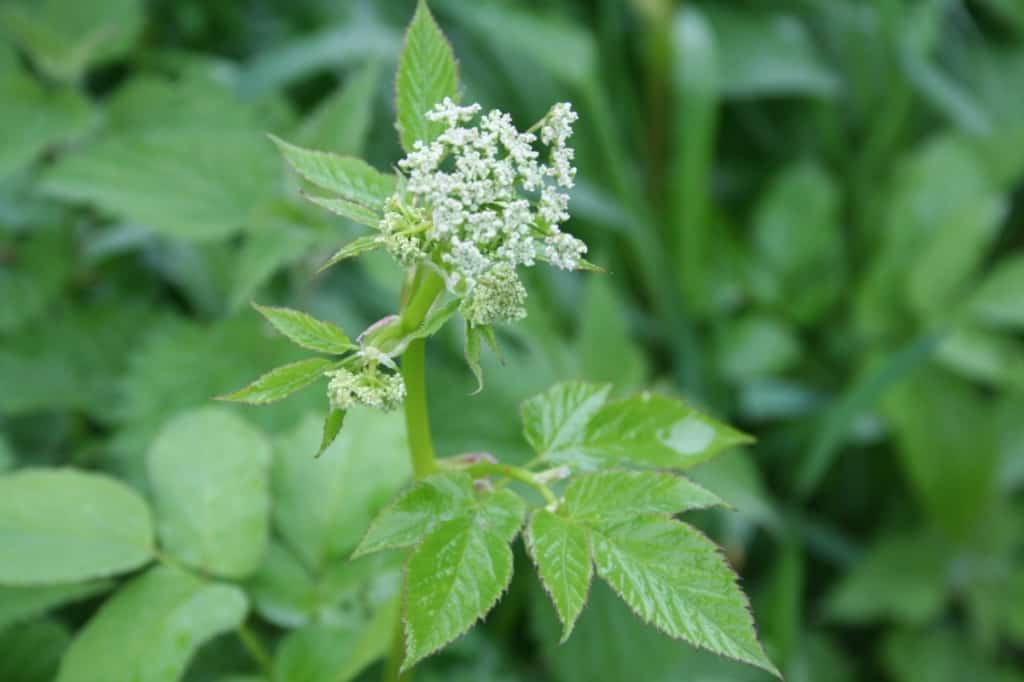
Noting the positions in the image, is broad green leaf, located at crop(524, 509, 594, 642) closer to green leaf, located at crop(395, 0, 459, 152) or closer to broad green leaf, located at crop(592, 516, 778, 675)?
broad green leaf, located at crop(592, 516, 778, 675)

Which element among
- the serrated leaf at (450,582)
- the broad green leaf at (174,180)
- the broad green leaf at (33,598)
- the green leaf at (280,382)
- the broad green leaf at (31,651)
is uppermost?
the broad green leaf at (174,180)

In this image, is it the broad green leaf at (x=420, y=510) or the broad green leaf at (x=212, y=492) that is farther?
the broad green leaf at (x=212, y=492)

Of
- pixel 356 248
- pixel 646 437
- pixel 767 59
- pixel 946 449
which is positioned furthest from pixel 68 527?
pixel 767 59

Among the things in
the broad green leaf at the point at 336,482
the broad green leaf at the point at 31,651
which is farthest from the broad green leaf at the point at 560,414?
the broad green leaf at the point at 31,651

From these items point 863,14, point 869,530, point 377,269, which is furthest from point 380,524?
point 863,14

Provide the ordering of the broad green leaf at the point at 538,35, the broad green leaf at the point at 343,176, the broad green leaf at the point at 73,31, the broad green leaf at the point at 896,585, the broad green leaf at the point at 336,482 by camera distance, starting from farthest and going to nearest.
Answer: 1. the broad green leaf at the point at 538,35
2. the broad green leaf at the point at 896,585
3. the broad green leaf at the point at 73,31
4. the broad green leaf at the point at 336,482
5. the broad green leaf at the point at 343,176

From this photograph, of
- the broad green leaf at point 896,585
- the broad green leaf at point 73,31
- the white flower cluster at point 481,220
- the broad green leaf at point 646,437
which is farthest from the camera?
the broad green leaf at point 896,585

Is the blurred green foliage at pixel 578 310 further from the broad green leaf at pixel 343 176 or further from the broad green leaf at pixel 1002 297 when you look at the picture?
the broad green leaf at pixel 343 176
